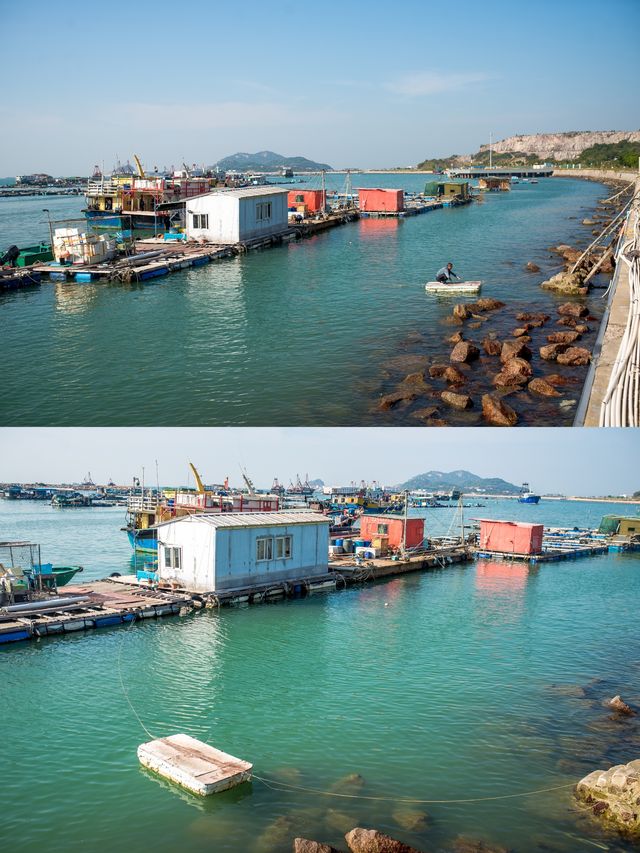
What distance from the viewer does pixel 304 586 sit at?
24828 mm

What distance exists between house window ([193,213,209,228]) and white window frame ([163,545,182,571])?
73.7ft

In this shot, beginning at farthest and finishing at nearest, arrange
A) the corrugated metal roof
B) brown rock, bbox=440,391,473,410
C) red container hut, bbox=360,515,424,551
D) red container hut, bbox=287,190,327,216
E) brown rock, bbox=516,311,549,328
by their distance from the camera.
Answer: red container hut, bbox=287,190,327,216, red container hut, bbox=360,515,424,551, brown rock, bbox=516,311,549,328, the corrugated metal roof, brown rock, bbox=440,391,473,410

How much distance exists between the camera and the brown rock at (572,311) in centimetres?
2781

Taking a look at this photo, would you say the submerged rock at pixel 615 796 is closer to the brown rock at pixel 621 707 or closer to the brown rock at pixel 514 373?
the brown rock at pixel 621 707

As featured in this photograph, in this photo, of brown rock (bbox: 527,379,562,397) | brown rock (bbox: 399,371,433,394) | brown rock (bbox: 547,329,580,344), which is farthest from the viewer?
brown rock (bbox: 547,329,580,344)

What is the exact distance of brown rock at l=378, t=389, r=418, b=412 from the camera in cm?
1950

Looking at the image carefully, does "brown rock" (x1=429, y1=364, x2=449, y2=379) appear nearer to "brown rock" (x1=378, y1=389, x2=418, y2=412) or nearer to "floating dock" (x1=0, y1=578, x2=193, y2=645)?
"brown rock" (x1=378, y1=389, x2=418, y2=412)

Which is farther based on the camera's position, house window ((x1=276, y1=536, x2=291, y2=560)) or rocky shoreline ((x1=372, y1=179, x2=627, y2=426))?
house window ((x1=276, y1=536, x2=291, y2=560))

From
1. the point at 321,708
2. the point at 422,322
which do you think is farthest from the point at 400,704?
the point at 422,322

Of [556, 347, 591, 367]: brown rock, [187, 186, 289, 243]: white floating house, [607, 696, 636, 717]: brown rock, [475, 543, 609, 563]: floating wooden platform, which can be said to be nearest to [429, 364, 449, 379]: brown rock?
[556, 347, 591, 367]: brown rock

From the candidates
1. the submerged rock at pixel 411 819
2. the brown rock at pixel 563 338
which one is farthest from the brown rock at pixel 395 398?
the submerged rock at pixel 411 819

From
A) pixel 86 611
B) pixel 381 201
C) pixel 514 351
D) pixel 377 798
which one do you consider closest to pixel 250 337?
pixel 514 351

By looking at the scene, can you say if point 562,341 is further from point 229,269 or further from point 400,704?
point 229,269

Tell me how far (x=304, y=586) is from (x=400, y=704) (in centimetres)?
1051
